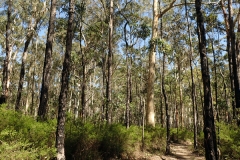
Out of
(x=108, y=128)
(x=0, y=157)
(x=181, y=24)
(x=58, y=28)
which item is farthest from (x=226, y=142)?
(x=58, y=28)

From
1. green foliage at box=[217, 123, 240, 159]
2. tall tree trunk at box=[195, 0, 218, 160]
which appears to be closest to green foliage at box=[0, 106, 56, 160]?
tall tree trunk at box=[195, 0, 218, 160]

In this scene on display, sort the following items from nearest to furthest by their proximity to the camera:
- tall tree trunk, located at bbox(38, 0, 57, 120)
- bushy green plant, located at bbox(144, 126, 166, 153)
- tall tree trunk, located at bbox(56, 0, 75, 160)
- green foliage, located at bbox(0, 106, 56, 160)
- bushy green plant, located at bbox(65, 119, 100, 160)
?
1. green foliage, located at bbox(0, 106, 56, 160)
2. tall tree trunk, located at bbox(56, 0, 75, 160)
3. bushy green plant, located at bbox(65, 119, 100, 160)
4. tall tree trunk, located at bbox(38, 0, 57, 120)
5. bushy green plant, located at bbox(144, 126, 166, 153)

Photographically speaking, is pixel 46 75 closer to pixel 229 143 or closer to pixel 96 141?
pixel 96 141

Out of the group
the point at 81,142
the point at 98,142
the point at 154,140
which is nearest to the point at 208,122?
the point at 98,142

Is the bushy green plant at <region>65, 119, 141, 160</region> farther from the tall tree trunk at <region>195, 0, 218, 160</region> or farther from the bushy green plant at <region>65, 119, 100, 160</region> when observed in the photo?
the tall tree trunk at <region>195, 0, 218, 160</region>

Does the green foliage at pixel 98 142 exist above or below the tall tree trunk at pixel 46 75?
below

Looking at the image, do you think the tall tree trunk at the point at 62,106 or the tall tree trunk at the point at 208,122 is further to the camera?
the tall tree trunk at the point at 208,122

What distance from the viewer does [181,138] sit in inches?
686

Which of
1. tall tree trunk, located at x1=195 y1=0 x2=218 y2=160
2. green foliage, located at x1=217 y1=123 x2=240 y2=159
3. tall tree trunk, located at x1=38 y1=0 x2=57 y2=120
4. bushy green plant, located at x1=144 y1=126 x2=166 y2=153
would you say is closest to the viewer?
tall tree trunk, located at x1=195 y1=0 x2=218 y2=160

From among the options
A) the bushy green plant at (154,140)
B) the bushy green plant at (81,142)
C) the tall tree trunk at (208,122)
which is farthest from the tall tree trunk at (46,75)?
the tall tree trunk at (208,122)


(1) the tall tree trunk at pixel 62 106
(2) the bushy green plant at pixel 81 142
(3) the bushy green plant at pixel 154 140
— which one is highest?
(1) the tall tree trunk at pixel 62 106

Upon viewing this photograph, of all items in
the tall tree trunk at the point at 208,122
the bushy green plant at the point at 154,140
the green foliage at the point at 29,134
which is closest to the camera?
the green foliage at the point at 29,134

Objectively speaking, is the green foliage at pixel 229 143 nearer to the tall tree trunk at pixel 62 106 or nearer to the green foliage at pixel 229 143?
the green foliage at pixel 229 143

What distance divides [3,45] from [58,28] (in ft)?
39.2
